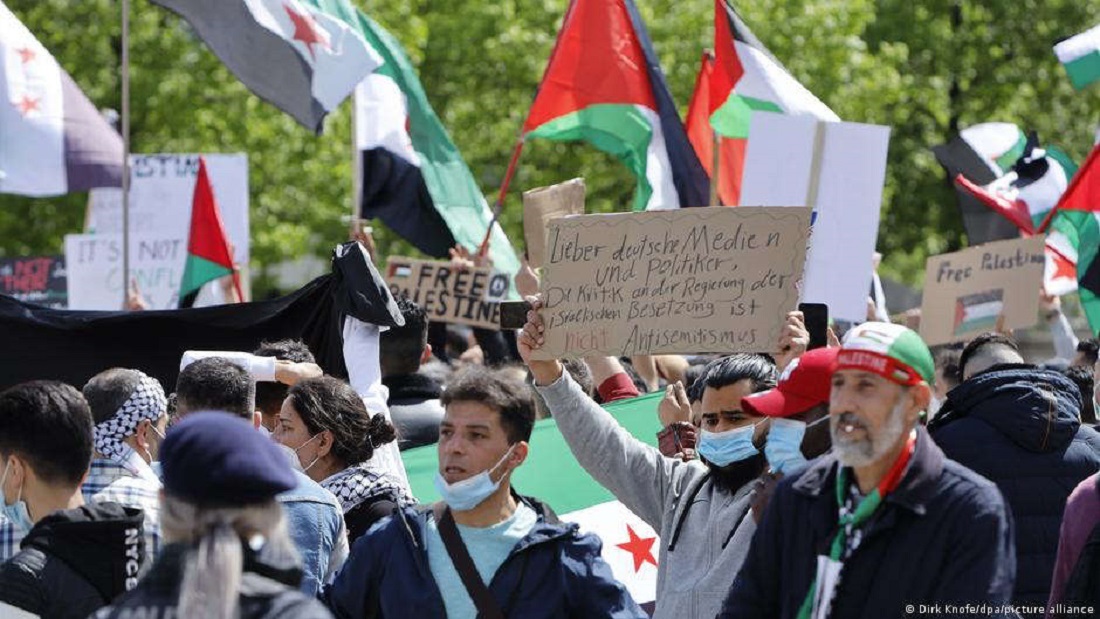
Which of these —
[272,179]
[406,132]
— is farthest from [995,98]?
[406,132]

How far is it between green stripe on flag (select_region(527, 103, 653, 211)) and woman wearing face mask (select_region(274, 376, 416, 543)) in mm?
5021

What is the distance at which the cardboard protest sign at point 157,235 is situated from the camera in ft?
42.8

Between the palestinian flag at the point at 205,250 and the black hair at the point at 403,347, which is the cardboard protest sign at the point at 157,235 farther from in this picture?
the black hair at the point at 403,347

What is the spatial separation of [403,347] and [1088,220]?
4651 mm

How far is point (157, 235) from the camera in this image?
1321 cm

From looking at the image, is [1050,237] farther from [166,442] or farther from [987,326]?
[166,442]

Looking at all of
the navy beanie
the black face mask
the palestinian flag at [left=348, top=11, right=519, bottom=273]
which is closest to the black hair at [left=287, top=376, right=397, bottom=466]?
the black face mask

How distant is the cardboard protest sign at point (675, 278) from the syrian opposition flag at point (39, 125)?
483 centimetres

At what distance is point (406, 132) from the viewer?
11602 mm

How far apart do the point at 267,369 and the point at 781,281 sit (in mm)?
1869

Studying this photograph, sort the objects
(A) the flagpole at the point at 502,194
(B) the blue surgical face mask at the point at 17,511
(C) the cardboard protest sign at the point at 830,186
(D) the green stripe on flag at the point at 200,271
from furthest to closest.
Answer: (D) the green stripe on flag at the point at 200,271 → (A) the flagpole at the point at 502,194 → (C) the cardboard protest sign at the point at 830,186 → (B) the blue surgical face mask at the point at 17,511

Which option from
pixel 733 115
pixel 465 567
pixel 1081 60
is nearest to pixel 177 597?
pixel 465 567

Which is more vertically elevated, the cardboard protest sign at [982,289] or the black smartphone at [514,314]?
the black smartphone at [514,314]

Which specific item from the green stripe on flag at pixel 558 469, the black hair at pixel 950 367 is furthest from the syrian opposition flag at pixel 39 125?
the black hair at pixel 950 367
